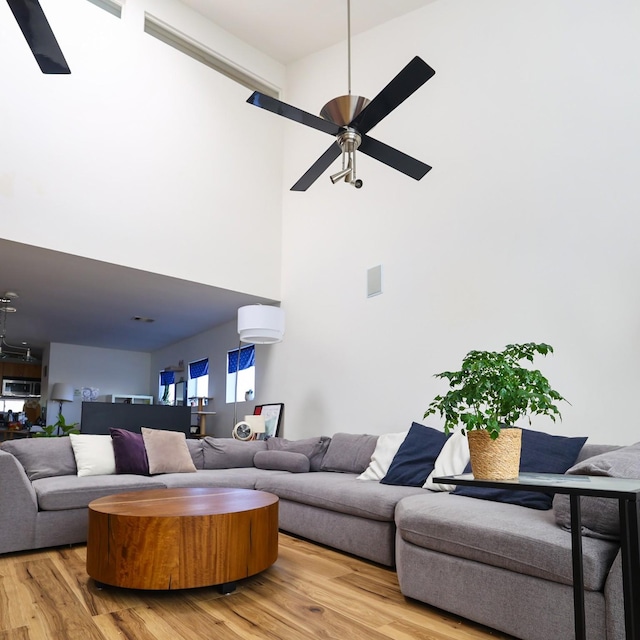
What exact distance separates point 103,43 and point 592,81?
4.16m

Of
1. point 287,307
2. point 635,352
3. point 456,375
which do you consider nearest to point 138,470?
point 287,307

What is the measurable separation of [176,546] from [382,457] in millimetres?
1749

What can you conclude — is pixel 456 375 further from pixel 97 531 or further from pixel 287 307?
pixel 287 307

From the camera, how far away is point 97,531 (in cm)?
262

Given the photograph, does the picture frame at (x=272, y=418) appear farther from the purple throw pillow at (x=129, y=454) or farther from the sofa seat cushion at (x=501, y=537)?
the sofa seat cushion at (x=501, y=537)

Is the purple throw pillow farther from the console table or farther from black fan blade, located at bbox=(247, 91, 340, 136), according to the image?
the console table

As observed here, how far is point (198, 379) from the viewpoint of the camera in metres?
7.77

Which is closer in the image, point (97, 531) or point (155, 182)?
point (97, 531)

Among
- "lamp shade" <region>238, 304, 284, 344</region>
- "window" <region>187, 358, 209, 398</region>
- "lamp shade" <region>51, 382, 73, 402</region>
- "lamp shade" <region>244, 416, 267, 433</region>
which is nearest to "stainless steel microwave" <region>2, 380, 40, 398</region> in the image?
"lamp shade" <region>51, 382, 73, 402</region>

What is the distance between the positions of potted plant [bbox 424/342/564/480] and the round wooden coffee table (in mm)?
1354

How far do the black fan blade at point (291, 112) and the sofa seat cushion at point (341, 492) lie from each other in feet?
6.95

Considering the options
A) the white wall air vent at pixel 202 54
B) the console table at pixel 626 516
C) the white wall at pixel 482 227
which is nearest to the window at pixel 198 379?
the white wall at pixel 482 227

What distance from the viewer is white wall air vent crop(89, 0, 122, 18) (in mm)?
4957

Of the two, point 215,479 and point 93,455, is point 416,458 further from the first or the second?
point 93,455
